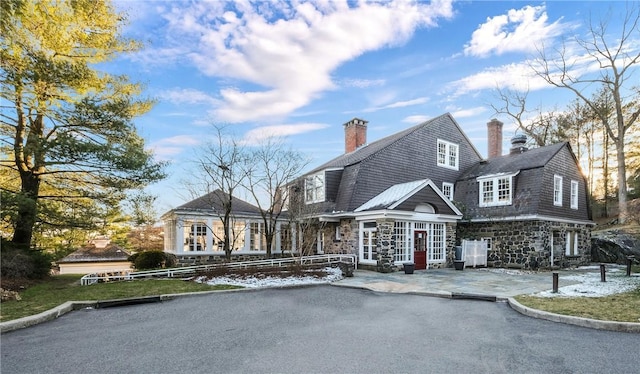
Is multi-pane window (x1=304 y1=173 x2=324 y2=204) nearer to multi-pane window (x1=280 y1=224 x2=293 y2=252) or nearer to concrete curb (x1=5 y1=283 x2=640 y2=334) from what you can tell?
multi-pane window (x1=280 y1=224 x2=293 y2=252)

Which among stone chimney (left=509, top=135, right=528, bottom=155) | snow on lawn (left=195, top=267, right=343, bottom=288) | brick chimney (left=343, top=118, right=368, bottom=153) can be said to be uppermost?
brick chimney (left=343, top=118, right=368, bottom=153)

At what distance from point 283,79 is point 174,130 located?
5704 millimetres

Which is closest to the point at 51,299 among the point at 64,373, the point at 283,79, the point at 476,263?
the point at 64,373

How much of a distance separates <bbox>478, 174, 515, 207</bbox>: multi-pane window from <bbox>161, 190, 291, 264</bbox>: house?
11.7m

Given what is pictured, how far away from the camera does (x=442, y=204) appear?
1728 centimetres

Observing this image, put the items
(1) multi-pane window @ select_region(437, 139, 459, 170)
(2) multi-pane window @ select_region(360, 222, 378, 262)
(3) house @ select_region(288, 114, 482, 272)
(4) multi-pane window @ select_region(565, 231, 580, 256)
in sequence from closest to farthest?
(3) house @ select_region(288, 114, 482, 272)
(2) multi-pane window @ select_region(360, 222, 378, 262)
(4) multi-pane window @ select_region(565, 231, 580, 256)
(1) multi-pane window @ select_region(437, 139, 459, 170)

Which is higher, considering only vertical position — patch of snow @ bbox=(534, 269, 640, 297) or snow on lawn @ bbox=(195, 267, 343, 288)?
patch of snow @ bbox=(534, 269, 640, 297)

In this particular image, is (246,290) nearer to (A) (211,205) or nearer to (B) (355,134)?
(A) (211,205)

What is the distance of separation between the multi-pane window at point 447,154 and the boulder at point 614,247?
10.0 m

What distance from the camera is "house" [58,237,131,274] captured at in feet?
74.3

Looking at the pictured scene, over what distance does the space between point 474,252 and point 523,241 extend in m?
2.35

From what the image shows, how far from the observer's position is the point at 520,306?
808cm

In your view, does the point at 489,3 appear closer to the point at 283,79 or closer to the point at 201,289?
the point at 283,79

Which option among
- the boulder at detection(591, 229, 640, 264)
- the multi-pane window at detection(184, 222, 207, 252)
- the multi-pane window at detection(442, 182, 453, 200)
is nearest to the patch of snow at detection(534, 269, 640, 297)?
the multi-pane window at detection(442, 182, 453, 200)
